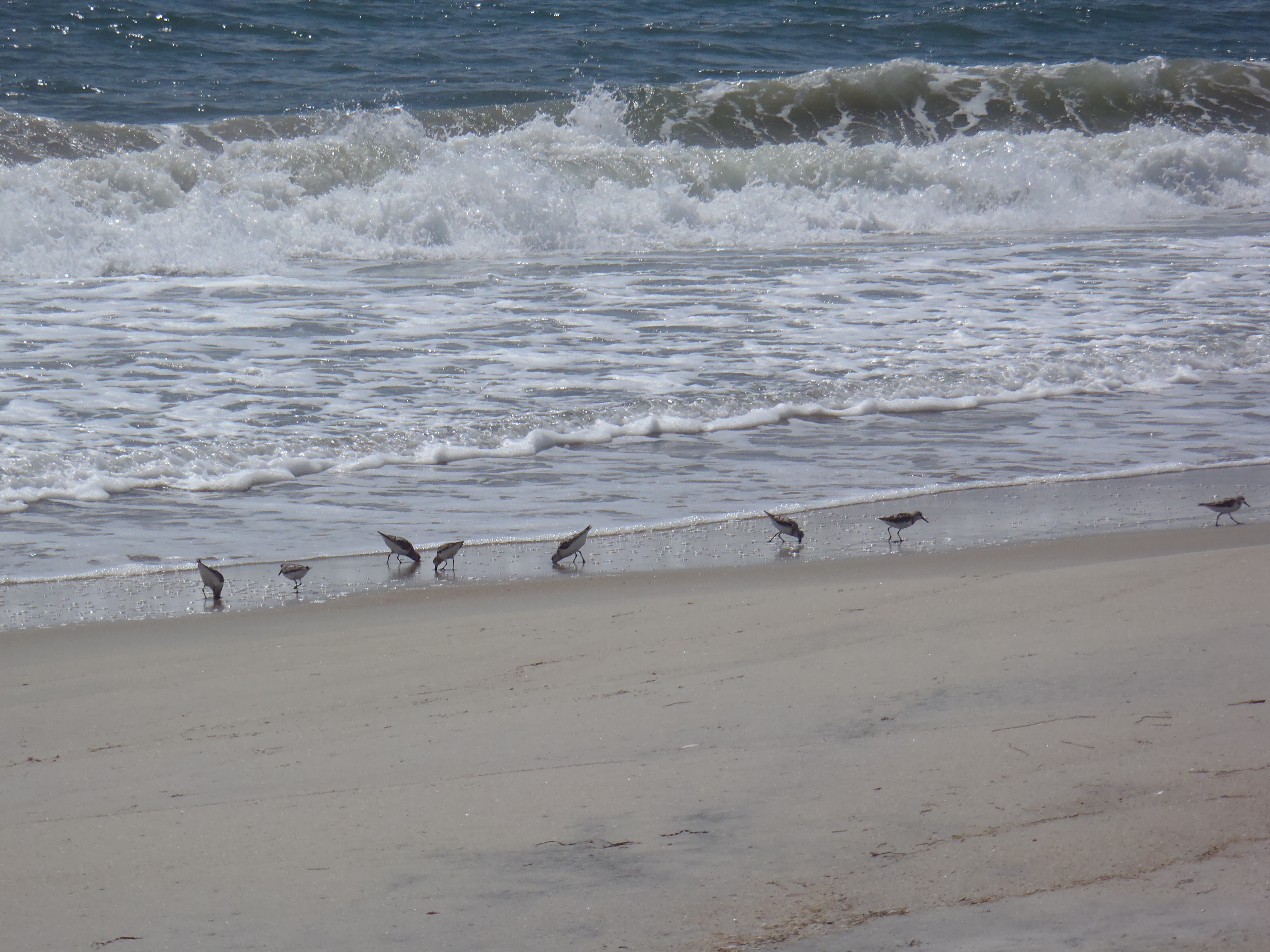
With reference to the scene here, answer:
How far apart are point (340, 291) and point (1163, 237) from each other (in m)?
8.63

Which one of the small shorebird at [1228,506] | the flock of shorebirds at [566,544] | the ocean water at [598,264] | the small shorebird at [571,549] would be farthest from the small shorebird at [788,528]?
the small shorebird at [1228,506]

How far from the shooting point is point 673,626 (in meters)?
3.63

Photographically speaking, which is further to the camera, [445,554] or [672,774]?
[445,554]

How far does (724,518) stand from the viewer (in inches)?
205

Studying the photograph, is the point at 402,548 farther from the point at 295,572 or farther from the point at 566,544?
the point at 566,544

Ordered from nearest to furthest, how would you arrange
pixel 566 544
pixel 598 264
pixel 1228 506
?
pixel 566 544 → pixel 1228 506 → pixel 598 264

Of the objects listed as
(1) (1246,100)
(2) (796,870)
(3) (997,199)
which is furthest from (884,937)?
(1) (1246,100)

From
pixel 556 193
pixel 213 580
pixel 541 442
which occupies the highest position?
pixel 556 193

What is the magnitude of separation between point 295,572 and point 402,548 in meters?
0.40

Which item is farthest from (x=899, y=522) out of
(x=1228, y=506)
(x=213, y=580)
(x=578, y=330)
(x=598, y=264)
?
(x=598, y=264)

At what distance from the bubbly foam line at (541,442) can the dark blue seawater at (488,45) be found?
1228 cm

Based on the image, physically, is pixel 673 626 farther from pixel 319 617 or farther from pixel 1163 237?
pixel 1163 237

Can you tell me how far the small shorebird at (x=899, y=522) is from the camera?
486 cm

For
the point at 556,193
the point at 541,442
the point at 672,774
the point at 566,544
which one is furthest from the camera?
the point at 556,193
